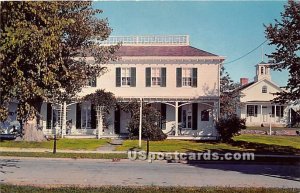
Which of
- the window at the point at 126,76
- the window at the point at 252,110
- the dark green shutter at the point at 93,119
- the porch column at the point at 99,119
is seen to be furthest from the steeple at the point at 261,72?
the porch column at the point at 99,119

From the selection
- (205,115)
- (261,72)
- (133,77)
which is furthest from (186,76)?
(261,72)

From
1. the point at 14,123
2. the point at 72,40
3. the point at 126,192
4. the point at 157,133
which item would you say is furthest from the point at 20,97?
the point at 14,123

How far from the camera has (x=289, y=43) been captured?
2069 cm

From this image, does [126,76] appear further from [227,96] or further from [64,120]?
[227,96]

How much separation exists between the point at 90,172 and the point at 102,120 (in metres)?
16.2

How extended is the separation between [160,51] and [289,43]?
12512mm

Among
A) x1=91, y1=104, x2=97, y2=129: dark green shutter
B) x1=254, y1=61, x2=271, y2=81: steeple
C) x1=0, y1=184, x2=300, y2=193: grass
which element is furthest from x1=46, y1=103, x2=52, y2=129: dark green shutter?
x1=254, y1=61, x2=271, y2=81: steeple

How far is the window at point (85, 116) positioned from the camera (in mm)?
31188

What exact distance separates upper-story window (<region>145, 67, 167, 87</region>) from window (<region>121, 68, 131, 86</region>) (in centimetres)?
130

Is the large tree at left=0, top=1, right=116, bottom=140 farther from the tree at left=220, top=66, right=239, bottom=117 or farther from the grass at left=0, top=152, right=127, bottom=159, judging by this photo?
the tree at left=220, top=66, right=239, bottom=117

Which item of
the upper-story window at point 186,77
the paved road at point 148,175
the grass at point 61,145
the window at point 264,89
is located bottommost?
the paved road at point 148,175

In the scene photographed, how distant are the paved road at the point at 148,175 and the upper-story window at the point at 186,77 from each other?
13876 mm

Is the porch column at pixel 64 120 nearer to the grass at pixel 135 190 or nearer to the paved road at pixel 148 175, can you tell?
Answer: the paved road at pixel 148 175

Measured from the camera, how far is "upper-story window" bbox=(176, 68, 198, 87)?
1193 inches
